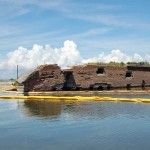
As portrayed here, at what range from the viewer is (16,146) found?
21.1 m

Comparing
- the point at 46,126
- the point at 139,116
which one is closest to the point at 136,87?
the point at 139,116

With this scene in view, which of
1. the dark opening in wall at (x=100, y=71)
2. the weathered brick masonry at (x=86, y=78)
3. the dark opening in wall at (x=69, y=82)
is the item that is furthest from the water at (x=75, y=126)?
the dark opening in wall at (x=100, y=71)

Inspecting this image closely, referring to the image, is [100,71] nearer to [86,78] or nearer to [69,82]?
[86,78]

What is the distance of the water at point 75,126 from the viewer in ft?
70.8

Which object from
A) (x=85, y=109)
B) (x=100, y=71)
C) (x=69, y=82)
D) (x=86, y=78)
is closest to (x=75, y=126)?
(x=85, y=109)

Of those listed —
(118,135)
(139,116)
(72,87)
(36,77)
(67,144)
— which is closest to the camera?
(67,144)

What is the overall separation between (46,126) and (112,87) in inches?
1256

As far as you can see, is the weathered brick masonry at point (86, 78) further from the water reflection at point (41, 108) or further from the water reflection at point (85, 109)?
the water reflection at point (85, 109)

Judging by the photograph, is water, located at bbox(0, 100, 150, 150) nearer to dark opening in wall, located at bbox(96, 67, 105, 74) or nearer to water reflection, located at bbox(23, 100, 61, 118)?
water reflection, located at bbox(23, 100, 61, 118)

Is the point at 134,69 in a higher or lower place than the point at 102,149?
higher

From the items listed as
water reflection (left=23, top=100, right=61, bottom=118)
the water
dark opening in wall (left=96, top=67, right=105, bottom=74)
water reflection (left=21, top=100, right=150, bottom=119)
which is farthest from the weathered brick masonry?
the water

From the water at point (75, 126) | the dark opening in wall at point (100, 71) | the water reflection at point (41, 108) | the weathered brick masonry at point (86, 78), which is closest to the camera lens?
the water at point (75, 126)

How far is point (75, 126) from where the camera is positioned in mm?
27000

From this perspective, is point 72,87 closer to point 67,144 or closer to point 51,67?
point 51,67
